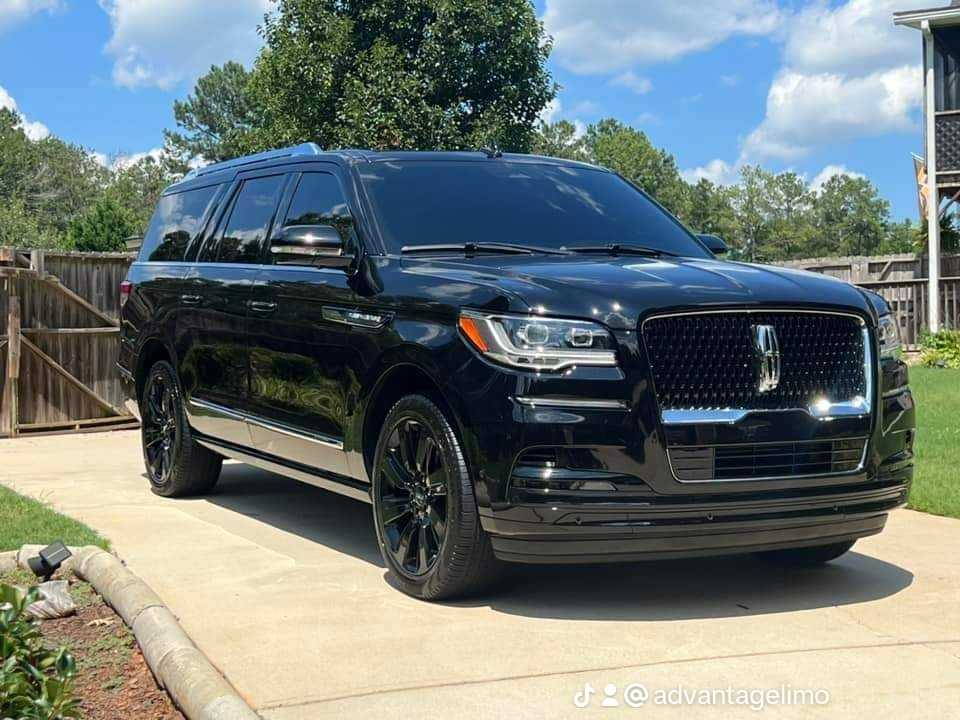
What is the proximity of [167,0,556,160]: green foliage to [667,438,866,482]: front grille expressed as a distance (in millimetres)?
20589

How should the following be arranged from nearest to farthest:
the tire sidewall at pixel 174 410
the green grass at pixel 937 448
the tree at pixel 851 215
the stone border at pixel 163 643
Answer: the stone border at pixel 163 643 → the green grass at pixel 937 448 → the tire sidewall at pixel 174 410 → the tree at pixel 851 215

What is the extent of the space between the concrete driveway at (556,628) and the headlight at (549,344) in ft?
3.55

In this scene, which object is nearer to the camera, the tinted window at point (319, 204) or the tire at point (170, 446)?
the tinted window at point (319, 204)

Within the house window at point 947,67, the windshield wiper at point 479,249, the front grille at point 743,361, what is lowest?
the front grille at point 743,361

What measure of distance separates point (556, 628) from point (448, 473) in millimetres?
776

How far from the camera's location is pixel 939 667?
4324 mm

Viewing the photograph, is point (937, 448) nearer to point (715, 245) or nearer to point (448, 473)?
point (715, 245)

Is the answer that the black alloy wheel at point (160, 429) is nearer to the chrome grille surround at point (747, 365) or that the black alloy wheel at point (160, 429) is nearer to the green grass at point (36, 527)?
the green grass at point (36, 527)

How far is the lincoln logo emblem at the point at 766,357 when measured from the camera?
16.3ft

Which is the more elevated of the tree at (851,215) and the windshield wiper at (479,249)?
the tree at (851,215)

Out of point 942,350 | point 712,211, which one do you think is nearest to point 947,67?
point 942,350

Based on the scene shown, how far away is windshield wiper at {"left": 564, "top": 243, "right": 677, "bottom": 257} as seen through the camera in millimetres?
6062

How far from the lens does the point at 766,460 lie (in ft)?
16.2

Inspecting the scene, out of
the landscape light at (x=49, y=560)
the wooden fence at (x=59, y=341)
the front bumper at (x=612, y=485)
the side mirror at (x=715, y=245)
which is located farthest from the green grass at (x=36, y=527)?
the wooden fence at (x=59, y=341)
